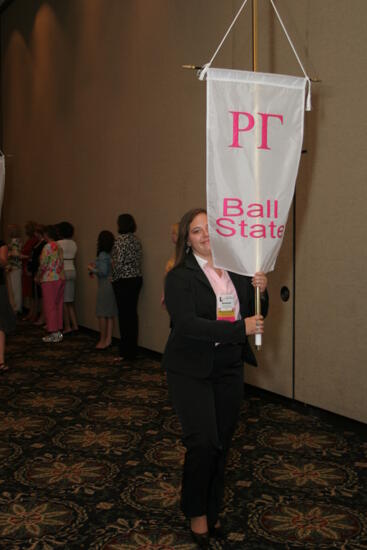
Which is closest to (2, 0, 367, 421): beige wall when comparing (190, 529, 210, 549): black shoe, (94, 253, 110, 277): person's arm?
(94, 253, 110, 277): person's arm

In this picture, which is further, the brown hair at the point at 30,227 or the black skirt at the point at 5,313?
the brown hair at the point at 30,227

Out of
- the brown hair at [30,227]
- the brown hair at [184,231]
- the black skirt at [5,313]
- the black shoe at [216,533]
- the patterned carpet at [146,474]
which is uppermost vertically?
the brown hair at [184,231]

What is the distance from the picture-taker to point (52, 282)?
767cm

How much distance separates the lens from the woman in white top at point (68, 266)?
8047 mm

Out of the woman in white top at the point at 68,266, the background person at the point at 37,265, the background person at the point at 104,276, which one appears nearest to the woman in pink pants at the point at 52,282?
the woman in white top at the point at 68,266

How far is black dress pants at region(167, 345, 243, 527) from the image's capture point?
8.34 feet

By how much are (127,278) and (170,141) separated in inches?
59.3

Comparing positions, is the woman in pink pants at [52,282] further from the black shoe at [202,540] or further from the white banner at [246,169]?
the black shoe at [202,540]

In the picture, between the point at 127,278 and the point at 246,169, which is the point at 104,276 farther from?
the point at 246,169

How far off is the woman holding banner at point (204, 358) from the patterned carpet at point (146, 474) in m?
0.29

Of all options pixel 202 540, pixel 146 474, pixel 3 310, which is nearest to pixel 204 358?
pixel 202 540

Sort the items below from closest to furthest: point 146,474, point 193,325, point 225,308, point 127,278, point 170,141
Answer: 1. point 193,325
2. point 225,308
3. point 146,474
4. point 170,141
5. point 127,278

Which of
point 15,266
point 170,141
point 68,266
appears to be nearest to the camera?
point 170,141

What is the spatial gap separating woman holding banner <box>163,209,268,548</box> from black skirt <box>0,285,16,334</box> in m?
3.56
